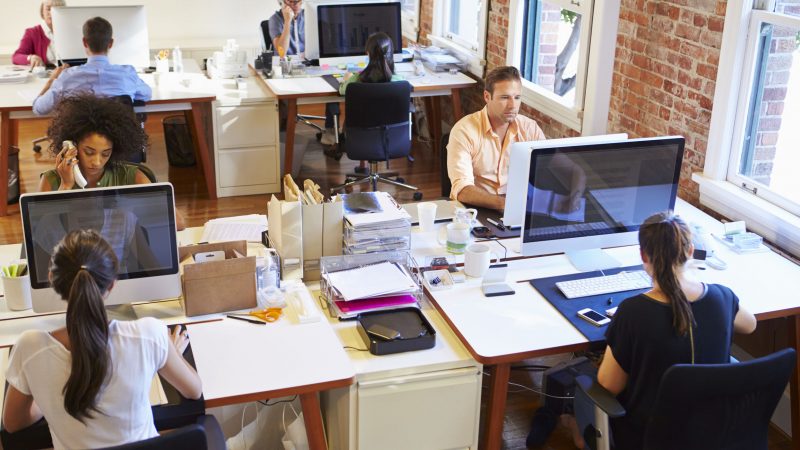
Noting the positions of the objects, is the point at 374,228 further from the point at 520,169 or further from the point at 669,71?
the point at 669,71

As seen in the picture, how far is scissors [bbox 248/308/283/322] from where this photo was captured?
2738mm

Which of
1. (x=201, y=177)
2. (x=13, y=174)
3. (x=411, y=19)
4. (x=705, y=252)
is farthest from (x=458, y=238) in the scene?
(x=411, y=19)

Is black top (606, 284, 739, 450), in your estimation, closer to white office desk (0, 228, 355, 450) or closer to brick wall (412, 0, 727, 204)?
white office desk (0, 228, 355, 450)

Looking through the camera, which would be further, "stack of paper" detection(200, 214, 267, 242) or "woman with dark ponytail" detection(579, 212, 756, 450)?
"stack of paper" detection(200, 214, 267, 242)

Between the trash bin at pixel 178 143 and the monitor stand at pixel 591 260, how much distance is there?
3.66 metres

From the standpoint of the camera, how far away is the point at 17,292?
2723 millimetres

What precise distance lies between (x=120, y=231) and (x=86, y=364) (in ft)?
2.34

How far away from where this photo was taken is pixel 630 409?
8.14 ft

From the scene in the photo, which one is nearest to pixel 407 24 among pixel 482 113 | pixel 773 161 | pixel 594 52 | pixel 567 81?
pixel 567 81

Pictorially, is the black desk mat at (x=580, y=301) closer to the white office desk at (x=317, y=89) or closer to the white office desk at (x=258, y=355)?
the white office desk at (x=258, y=355)

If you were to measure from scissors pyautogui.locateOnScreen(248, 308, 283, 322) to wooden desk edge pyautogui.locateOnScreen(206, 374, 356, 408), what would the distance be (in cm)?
38

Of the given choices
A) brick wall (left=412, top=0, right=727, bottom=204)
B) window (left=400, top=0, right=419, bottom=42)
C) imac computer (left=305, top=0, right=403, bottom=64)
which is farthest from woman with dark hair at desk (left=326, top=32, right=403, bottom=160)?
window (left=400, top=0, right=419, bottom=42)

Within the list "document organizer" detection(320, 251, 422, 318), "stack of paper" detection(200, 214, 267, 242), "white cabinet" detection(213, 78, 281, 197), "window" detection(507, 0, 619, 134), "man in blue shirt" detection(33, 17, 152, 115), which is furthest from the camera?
"white cabinet" detection(213, 78, 281, 197)

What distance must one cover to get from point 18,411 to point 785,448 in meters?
2.64
